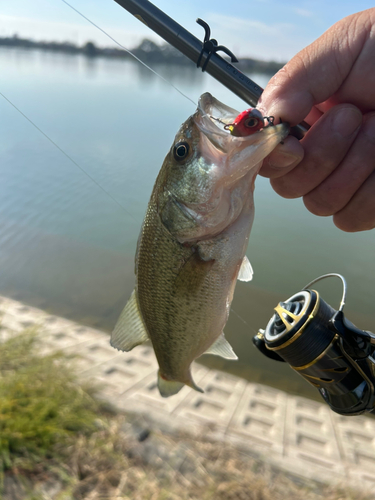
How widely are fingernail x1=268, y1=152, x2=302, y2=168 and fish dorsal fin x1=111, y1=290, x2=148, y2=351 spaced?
33.3 inches

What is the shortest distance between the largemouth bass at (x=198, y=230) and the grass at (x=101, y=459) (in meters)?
1.85

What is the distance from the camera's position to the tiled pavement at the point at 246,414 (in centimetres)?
316

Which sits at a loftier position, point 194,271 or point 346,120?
point 346,120

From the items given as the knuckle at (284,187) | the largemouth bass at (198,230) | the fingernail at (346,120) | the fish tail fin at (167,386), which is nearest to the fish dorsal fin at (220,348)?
the largemouth bass at (198,230)

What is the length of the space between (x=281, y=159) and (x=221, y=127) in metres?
0.31

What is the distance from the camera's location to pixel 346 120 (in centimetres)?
147

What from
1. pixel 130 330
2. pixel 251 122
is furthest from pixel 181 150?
pixel 130 330

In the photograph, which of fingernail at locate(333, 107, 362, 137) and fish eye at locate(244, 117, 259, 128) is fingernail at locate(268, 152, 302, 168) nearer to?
fingernail at locate(333, 107, 362, 137)

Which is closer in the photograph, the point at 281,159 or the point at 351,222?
the point at 281,159

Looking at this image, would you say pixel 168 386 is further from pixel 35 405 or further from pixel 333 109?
pixel 35 405

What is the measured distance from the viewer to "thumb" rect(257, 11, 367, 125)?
1.38 meters

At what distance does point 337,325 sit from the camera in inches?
52.7

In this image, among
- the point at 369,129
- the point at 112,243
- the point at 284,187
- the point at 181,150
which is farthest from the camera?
the point at 112,243

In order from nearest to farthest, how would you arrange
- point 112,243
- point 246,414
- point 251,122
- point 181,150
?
point 251,122, point 181,150, point 246,414, point 112,243
